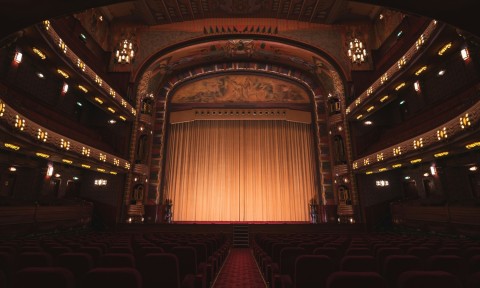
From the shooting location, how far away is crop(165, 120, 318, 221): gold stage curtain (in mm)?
20016

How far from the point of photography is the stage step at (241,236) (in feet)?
44.8

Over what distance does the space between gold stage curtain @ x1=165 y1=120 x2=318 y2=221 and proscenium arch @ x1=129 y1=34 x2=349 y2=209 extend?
5.93 feet

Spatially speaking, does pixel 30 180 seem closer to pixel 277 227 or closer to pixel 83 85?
pixel 83 85

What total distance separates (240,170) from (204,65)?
850cm

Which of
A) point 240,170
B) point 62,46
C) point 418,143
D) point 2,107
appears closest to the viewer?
point 2,107

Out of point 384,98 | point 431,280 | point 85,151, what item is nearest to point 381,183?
point 384,98

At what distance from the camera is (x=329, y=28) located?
17.6 metres

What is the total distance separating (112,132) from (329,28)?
15.8 metres

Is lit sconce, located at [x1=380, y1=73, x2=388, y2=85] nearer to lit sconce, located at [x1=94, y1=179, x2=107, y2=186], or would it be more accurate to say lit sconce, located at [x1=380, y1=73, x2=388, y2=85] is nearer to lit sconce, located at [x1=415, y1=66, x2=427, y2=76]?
lit sconce, located at [x1=415, y1=66, x2=427, y2=76]

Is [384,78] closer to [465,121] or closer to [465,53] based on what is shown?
[465,53]

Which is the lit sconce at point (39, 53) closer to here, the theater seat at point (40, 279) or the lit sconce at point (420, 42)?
the theater seat at point (40, 279)

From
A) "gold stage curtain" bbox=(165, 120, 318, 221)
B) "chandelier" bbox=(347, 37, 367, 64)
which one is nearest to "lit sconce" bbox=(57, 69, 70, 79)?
"gold stage curtain" bbox=(165, 120, 318, 221)

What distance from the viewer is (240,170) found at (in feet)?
68.6

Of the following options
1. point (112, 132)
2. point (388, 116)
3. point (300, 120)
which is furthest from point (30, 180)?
point (388, 116)
